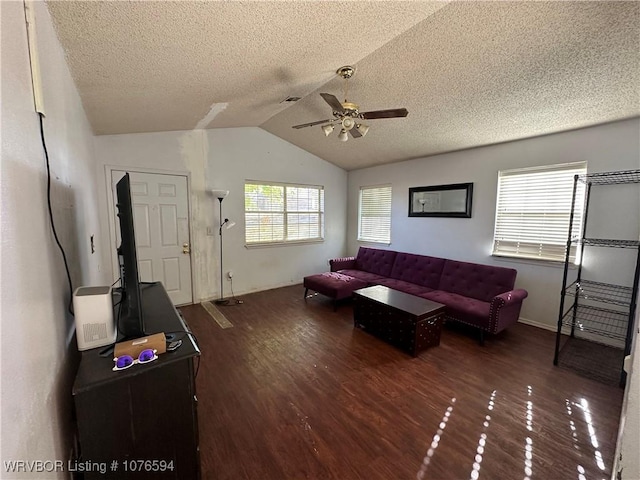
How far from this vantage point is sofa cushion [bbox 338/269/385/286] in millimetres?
4381

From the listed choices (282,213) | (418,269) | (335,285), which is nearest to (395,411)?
(335,285)

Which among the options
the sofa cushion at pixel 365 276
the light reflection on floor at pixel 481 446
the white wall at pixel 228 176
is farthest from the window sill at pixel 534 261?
the white wall at pixel 228 176

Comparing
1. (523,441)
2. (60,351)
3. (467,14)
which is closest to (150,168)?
(60,351)

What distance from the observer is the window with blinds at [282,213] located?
4887mm

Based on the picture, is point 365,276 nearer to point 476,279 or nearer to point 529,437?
point 476,279

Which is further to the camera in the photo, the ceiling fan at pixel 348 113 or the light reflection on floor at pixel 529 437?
the ceiling fan at pixel 348 113

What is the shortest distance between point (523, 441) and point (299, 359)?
1.81m

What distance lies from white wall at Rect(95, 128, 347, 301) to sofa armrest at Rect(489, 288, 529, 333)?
353 cm

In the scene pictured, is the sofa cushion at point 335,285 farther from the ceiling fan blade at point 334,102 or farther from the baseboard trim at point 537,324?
the ceiling fan blade at point 334,102

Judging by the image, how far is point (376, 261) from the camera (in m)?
4.94

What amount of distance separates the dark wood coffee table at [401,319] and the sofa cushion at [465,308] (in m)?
0.37

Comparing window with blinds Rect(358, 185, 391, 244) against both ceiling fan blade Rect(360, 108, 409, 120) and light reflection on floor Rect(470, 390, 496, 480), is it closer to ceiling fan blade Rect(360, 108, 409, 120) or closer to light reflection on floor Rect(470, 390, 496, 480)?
ceiling fan blade Rect(360, 108, 409, 120)

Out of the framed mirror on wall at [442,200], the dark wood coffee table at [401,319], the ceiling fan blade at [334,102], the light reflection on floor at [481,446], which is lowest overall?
the light reflection on floor at [481,446]

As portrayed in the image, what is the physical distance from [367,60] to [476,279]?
2.99m
